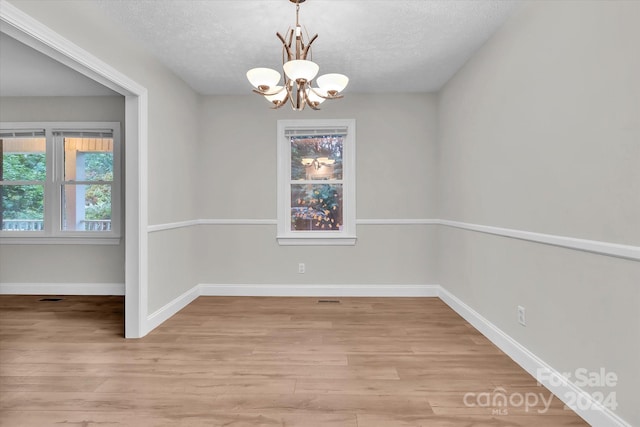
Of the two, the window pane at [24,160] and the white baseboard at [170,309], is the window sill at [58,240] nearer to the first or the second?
the window pane at [24,160]

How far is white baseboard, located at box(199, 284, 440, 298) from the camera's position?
4305 millimetres

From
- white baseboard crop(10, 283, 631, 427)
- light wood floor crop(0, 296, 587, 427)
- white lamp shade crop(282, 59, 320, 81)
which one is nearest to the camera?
light wood floor crop(0, 296, 587, 427)

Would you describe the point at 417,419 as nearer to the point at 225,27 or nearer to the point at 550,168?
the point at 550,168

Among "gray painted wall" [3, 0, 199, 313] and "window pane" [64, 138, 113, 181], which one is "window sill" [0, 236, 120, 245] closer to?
"window pane" [64, 138, 113, 181]

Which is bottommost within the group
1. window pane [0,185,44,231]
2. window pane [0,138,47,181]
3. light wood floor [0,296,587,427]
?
light wood floor [0,296,587,427]

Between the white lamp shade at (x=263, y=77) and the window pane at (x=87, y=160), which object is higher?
the white lamp shade at (x=263, y=77)

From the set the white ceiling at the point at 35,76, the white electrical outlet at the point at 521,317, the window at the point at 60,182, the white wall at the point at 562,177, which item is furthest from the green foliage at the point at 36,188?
the white electrical outlet at the point at 521,317

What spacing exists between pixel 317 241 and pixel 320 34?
2353 mm

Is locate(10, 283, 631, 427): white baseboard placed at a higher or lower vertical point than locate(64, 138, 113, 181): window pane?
lower

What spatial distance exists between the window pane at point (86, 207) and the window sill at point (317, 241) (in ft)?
7.49

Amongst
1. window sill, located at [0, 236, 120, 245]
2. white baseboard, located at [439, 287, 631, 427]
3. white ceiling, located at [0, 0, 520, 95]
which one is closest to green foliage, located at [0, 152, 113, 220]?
window sill, located at [0, 236, 120, 245]

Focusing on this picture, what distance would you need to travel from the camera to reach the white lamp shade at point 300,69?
2086 mm

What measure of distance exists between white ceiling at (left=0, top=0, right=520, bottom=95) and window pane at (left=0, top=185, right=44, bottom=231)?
4.55 ft

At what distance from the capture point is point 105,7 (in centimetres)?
243
